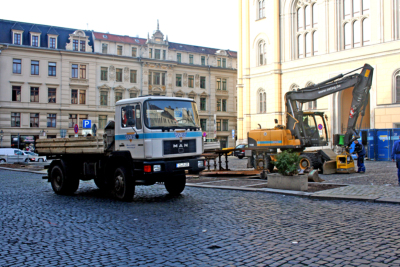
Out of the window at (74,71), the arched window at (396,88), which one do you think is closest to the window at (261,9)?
the arched window at (396,88)

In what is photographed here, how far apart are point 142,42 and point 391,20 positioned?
1484 inches

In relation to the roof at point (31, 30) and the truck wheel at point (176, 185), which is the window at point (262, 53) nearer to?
the roof at point (31, 30)

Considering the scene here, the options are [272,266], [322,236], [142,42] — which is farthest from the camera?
[142,42]

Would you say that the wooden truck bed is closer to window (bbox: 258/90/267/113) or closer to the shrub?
the shrub

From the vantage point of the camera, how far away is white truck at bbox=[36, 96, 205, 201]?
10703mm

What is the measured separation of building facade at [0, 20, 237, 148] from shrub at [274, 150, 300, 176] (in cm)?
4026

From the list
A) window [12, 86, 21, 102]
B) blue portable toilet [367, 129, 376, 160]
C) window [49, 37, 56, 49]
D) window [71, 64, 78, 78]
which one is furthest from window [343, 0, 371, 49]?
window [12, 86, 21, 102]

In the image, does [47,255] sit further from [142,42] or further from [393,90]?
[142,42]

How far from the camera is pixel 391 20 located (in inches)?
1405

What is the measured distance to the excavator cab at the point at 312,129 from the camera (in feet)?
70.8

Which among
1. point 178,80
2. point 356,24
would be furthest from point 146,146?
point 178,80

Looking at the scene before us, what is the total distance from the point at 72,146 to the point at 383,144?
85.5 ft

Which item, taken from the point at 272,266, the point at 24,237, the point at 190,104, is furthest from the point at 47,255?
the point at 190,104

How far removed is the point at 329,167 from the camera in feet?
63.6
